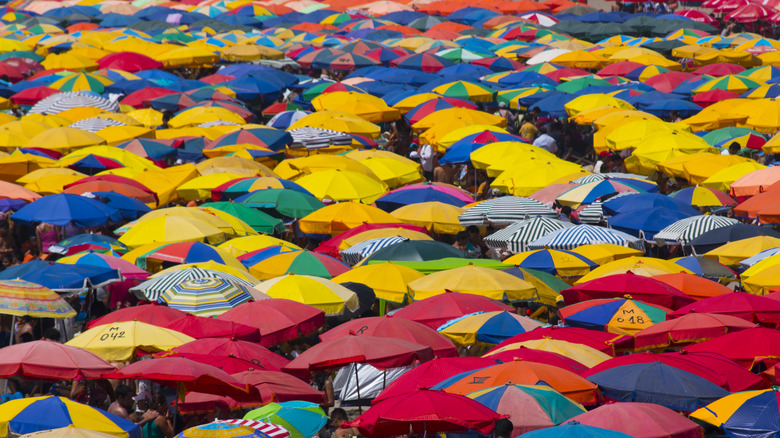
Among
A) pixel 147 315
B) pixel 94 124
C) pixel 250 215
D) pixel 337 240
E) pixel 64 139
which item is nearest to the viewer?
pixel 147 315

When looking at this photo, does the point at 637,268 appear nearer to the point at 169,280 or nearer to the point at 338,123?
the point at 169,280

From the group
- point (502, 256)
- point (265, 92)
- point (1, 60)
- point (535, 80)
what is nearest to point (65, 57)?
point (1, 60)

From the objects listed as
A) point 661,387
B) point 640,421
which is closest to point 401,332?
point 661,387

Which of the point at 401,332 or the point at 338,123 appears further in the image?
the point at 338,123

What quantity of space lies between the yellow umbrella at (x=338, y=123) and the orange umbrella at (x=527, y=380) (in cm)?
1353

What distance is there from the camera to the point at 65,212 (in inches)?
579

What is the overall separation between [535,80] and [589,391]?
19156 millimetres

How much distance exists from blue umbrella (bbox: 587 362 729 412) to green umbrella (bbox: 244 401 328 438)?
7.33 ft

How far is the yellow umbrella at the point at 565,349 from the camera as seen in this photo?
31.4 ft

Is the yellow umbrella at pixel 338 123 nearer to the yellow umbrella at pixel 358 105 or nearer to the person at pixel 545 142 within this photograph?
the yellow umbrella at pixel 358 105

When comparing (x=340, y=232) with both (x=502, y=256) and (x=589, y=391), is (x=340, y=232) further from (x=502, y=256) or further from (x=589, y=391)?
(x=589, y=391)

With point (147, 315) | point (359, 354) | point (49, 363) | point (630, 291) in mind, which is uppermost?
point (49, 363)

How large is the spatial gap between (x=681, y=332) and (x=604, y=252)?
3.87 meters

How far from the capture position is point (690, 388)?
8305 millimetres
